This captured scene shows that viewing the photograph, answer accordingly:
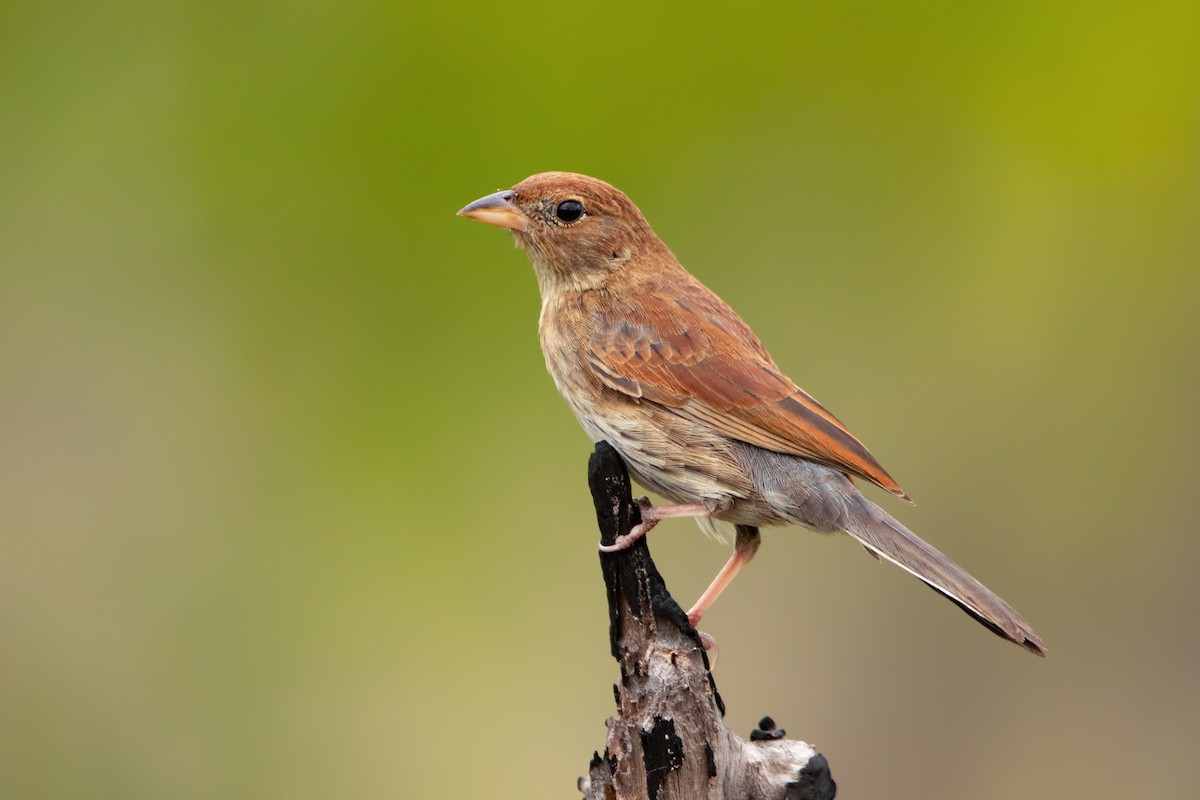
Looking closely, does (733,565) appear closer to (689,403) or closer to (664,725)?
(689,403)

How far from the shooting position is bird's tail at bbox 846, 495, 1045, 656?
393 cm

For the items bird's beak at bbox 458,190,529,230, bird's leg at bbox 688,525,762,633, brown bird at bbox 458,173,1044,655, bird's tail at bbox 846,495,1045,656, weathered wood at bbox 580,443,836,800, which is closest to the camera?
weathered wood at bbox 580,443,836,800

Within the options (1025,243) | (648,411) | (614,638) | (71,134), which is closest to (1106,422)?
(1025,243)

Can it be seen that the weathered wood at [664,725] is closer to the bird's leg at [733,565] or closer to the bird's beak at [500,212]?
the bird's leg at [733,565]

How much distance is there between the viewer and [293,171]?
735 cm

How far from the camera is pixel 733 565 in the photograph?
4.80m

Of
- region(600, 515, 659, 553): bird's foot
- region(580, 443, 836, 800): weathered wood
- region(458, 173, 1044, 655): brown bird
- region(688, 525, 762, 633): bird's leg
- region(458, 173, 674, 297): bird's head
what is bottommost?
region(580, 443, 836, 800): weathered wood

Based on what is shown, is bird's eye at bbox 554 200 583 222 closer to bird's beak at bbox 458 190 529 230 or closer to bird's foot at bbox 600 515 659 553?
bird's beak at bbox 458 190 529 230

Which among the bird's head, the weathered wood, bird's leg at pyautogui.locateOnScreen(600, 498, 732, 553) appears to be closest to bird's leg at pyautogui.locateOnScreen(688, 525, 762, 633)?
bird's leg at pyautogui.locateOnScreen(600, 498, 732, 553)

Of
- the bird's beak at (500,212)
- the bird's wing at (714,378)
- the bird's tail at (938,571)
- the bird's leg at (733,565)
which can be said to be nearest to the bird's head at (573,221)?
the bird's beak at (500,212)

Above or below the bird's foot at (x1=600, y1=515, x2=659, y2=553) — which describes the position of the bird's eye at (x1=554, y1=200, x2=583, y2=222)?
above

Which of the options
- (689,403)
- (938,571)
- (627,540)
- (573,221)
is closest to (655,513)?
(627,540)

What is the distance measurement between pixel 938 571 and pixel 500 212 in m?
2.08

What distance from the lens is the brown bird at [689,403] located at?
4387 mm
